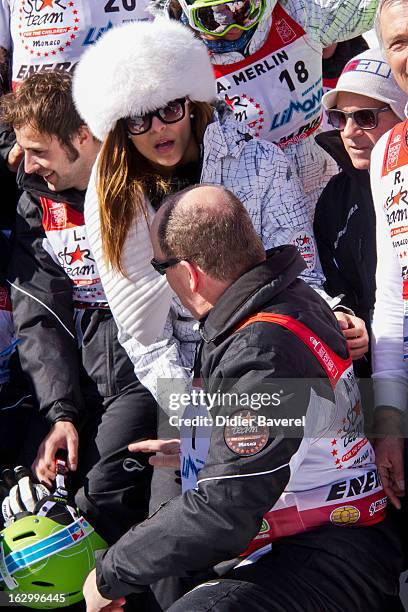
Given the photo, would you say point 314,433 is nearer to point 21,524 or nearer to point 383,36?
point 383,36

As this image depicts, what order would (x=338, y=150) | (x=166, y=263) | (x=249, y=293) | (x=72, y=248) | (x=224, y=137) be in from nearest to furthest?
1. (x=249, y=293)
2. (x=166, y=263)
3. (x=224, y=137)
4. (x=338, y=150)
5. (x=72, y=248)

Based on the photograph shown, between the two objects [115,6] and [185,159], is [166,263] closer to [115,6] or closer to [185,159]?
[185,159]

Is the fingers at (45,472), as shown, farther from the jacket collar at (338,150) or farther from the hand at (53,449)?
the jacket collar at (338,150)

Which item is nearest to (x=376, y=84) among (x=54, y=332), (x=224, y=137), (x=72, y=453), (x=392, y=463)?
(x=224, y=137)

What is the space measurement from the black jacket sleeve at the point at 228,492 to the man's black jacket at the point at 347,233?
0.91 meters

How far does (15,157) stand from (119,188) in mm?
964

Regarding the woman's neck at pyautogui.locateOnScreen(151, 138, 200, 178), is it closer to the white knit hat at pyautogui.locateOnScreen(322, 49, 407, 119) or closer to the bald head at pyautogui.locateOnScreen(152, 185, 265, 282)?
the white knit hat at pyautogui.locateOnScreen(322, 49, 407, 119)

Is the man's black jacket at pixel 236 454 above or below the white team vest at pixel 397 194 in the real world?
below

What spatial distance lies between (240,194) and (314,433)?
3.24 feet

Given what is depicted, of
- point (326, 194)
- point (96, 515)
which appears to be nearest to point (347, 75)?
point (326, 194)

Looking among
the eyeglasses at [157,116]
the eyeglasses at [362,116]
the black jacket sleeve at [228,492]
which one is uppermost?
the eyeglasses at [157,116]

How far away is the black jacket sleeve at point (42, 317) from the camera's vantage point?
138 inches

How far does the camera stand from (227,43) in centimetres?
333

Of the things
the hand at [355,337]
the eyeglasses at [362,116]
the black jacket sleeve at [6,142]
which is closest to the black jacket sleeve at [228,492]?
the hand at [355,337]
